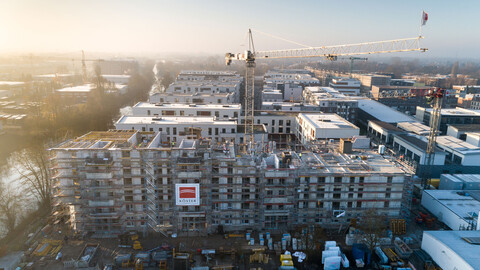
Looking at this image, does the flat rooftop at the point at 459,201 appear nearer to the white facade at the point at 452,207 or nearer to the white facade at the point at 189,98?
the white facade at the point at 452,207

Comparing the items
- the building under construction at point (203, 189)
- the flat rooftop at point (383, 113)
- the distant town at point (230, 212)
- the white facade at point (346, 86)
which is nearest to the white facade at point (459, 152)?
the distant town at point (230, 212)

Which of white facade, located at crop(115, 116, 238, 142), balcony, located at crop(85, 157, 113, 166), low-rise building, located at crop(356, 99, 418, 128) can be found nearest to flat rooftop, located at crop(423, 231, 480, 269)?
balcony, located at crop(85, 157, 113, 166)

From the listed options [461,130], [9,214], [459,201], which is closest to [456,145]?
[461,130]

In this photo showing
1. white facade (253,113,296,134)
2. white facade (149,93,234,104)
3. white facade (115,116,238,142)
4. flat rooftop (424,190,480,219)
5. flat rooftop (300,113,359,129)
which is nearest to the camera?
flat rooftop (424,190,480,219)

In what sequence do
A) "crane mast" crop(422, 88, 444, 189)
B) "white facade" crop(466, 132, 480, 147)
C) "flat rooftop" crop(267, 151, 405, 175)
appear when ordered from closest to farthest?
"flat rooftop" crop(267, 151, 405, 175) → "crane mast" crop(422, 88, 444, 189) → "white facade" crop(466, 132, 480, 147)

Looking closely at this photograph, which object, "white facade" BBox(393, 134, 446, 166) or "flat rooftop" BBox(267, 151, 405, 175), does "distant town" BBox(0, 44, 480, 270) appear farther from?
"white facade" BBox(393, 134, 446, 166)

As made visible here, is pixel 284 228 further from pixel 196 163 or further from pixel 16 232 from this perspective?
pixel 16 232

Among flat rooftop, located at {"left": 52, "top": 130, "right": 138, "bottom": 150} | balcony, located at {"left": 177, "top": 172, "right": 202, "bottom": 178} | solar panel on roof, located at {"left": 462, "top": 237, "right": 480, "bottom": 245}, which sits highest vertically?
flat rooftop, located at {"left": 52, "top": 130, "right": 138, "bottom": 150}
